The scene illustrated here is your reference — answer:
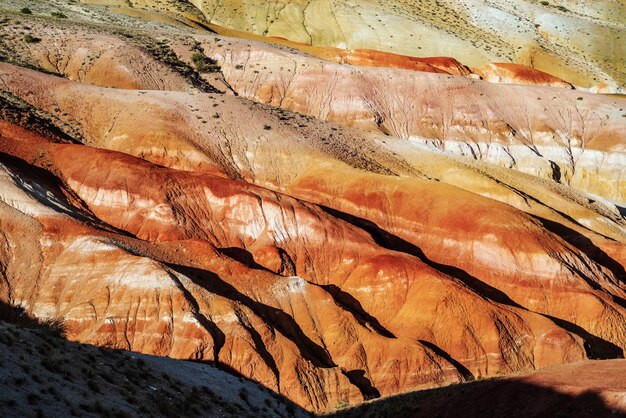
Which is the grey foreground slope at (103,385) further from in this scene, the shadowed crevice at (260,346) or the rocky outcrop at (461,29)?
the rocky outcrop at (461,29)

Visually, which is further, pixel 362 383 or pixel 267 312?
pixel 267 312

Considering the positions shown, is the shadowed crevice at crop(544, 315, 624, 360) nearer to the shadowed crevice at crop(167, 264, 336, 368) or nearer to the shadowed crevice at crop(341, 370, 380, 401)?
the shadowed crevice at crop(341, 370, 380, 401)

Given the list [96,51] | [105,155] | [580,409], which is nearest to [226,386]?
[580,409]

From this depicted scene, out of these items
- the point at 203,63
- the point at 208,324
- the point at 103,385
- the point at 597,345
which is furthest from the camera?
the point at 203,63

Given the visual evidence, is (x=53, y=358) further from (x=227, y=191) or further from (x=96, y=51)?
(x=96, y=51)

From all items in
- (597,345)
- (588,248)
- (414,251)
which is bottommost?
(597,345)

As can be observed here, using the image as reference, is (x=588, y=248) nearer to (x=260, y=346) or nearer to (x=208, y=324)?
(x=260, y=346)

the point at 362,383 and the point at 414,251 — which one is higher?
the point at 362,383

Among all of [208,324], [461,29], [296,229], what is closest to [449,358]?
[296,229]

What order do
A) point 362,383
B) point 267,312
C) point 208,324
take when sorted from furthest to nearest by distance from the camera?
point 267,312 → point 362,383 → point 208,324

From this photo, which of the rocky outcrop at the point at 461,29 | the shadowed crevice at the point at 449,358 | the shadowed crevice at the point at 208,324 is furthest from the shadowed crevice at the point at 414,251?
the rocky outcrop at the point at 461,29
